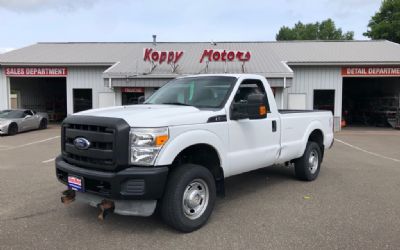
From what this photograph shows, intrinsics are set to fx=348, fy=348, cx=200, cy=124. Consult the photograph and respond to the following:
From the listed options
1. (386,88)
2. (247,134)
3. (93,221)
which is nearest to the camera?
(93,221)

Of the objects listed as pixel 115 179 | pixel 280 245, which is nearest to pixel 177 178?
pixel 115 179

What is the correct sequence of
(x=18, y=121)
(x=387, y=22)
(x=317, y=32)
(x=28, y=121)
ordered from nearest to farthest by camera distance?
(x=18, y=121)
(x=28, y=121)
(x=387, y=22)
(x=317, y=32)

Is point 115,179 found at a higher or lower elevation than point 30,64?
lower

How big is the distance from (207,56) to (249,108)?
52.5ft

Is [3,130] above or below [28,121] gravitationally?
below

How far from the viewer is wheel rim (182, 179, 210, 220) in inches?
176

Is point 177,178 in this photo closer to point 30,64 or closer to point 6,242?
point 6,242

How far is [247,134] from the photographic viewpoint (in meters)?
5.34

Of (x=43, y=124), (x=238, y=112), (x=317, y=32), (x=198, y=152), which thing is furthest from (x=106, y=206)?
(x=317, y=32)

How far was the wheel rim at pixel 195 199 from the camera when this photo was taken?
14.7ft

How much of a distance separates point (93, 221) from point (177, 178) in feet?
4.92

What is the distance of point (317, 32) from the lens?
67.4 m

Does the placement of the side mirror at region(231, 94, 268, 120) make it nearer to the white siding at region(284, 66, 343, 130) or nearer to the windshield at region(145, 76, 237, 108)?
the windshield at region(145, 76, 237, 108)

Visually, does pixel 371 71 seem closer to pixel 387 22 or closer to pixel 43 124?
pixel 43 124
